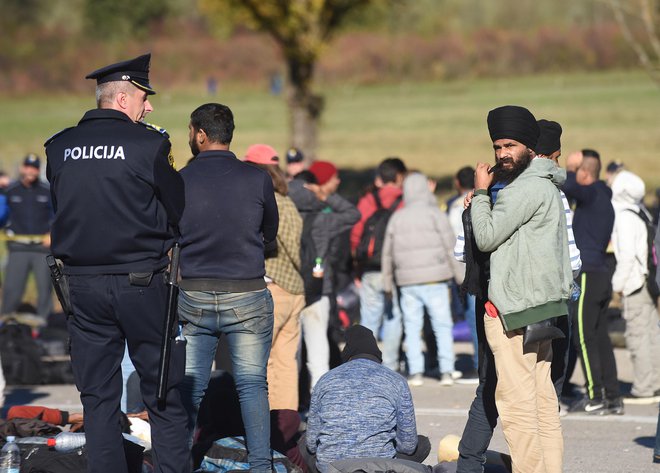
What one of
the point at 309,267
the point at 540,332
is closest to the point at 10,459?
the point at 540,332

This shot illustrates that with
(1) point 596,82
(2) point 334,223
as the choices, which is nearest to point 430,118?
(1) point 596,82

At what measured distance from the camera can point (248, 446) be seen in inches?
243

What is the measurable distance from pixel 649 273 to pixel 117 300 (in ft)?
16.5

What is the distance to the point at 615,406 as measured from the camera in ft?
28.1

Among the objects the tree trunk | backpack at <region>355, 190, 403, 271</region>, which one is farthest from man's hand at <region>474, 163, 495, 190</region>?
the tree trunk

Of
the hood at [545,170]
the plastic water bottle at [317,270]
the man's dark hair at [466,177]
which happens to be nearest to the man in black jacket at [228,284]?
the hood at [545,170]

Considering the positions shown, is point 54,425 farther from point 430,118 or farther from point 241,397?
point 430,118

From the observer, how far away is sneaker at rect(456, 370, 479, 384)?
32.6 ft

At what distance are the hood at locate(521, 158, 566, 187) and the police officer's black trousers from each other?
1840 mm

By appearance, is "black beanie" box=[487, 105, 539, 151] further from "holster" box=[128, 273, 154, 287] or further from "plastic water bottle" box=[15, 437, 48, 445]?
"plastic water bottle" box=[15, 437, 48, 445]

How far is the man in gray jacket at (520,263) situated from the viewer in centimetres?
559

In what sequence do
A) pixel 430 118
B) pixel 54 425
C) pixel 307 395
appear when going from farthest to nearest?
1. pixel 430 118
2. pixel 307 395
3. pixel 54 425

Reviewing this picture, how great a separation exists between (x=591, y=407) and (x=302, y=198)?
2649mm

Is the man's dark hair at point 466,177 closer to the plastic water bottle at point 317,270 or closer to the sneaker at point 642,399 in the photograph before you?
the plastic water bottle at point 317,270
